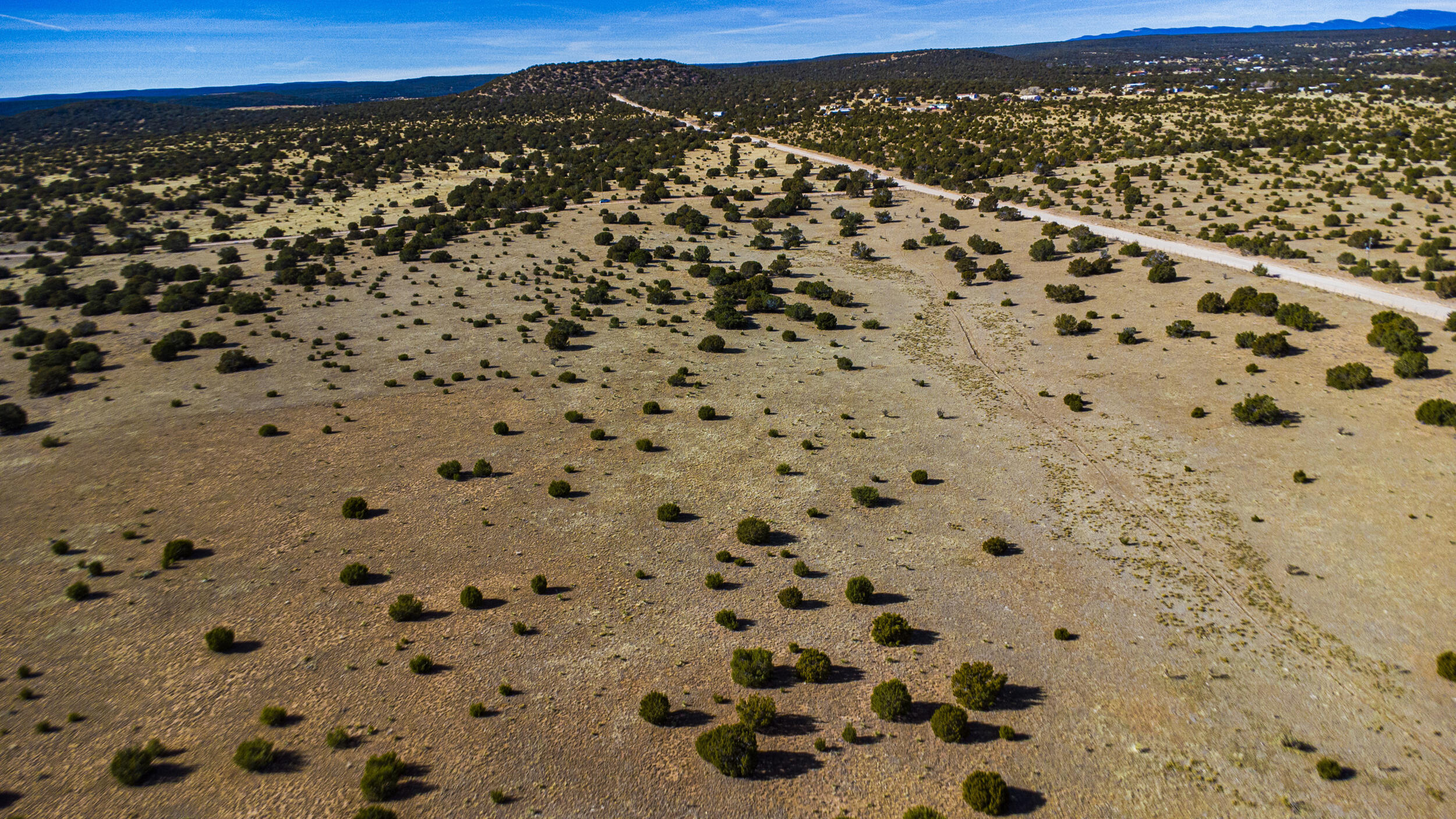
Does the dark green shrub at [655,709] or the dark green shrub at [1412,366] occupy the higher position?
the dark green shrub at [1412,366]

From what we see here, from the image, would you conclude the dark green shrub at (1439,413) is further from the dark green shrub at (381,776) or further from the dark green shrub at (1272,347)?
the dark green shrub at (381,776)

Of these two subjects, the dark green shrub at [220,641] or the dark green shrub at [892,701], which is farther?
the dark green shrub at [220,641]

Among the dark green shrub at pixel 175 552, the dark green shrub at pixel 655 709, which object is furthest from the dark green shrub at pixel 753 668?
the dark green shrub at pixel 175 552

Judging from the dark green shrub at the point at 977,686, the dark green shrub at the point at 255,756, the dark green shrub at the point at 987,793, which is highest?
the dark green shrub at the point at 255,756

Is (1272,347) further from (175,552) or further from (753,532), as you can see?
(175,552)

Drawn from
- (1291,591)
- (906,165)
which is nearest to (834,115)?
(906,165)

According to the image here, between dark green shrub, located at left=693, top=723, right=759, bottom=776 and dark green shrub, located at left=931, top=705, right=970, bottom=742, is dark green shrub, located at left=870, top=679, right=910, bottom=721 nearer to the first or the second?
dark green shrub, located at left=931, top=705, right=970, bottom=742
